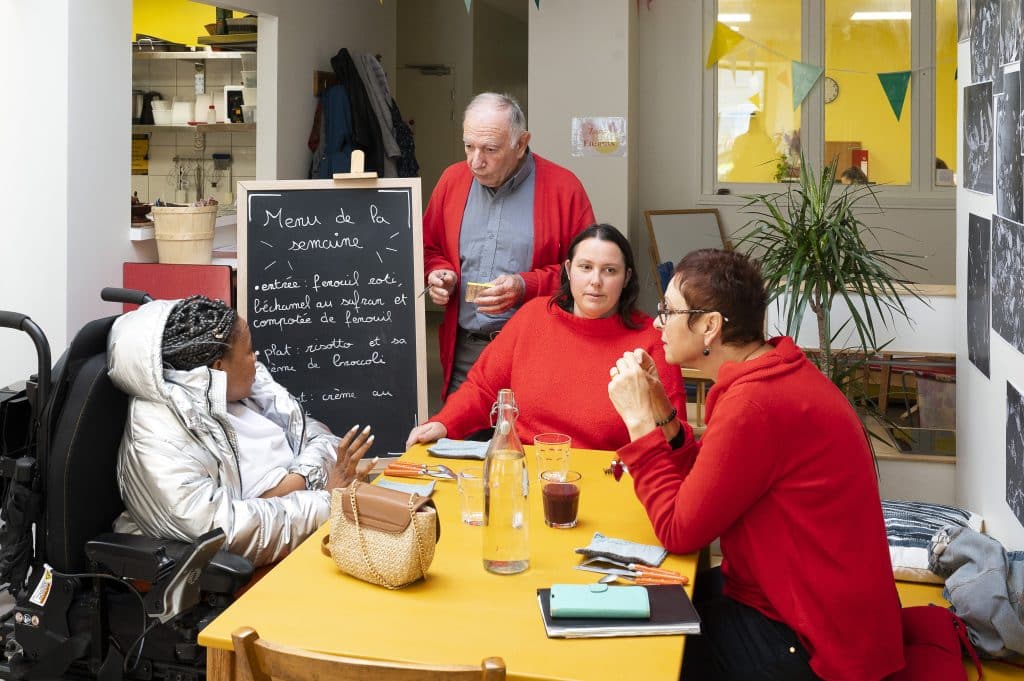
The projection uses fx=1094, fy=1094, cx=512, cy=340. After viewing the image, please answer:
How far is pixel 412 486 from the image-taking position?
2.55 m

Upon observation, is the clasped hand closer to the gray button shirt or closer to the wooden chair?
the wooden chair

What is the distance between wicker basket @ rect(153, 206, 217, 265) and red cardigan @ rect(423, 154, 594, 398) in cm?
128

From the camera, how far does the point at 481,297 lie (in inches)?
134

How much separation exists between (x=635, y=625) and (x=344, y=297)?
225 cm

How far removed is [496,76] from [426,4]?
121cm

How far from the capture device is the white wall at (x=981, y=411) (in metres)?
2.79

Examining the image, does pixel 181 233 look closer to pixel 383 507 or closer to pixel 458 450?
pixel 458 450

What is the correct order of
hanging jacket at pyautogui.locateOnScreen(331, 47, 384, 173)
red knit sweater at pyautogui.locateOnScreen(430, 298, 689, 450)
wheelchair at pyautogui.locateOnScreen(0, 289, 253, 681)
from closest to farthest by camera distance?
wheelchair at pyautogui.locateOnScreen(0, 289, 253, 681), red knit sweater at pyautogui.locateOnScreen(430, 298, 689, 450), hanging jacket at pyautogui.locateOnScreen(331, 47, 384, 173)

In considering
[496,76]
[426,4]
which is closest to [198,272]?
[426,4]

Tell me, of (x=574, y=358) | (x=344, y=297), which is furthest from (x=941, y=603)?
(x=344, y=297)

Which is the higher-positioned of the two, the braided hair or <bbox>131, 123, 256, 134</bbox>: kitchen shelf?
<bbox>131, 123, 256, 134</bbox>: kitchen shelf

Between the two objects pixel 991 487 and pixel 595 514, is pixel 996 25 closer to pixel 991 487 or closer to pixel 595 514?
pixel 991 487

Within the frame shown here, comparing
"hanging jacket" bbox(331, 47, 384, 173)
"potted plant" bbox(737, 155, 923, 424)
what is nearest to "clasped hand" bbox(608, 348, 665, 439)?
"potted plant" bbox(737, 155, 923, 424)

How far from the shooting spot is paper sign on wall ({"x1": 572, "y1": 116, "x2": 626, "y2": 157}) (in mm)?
6520
